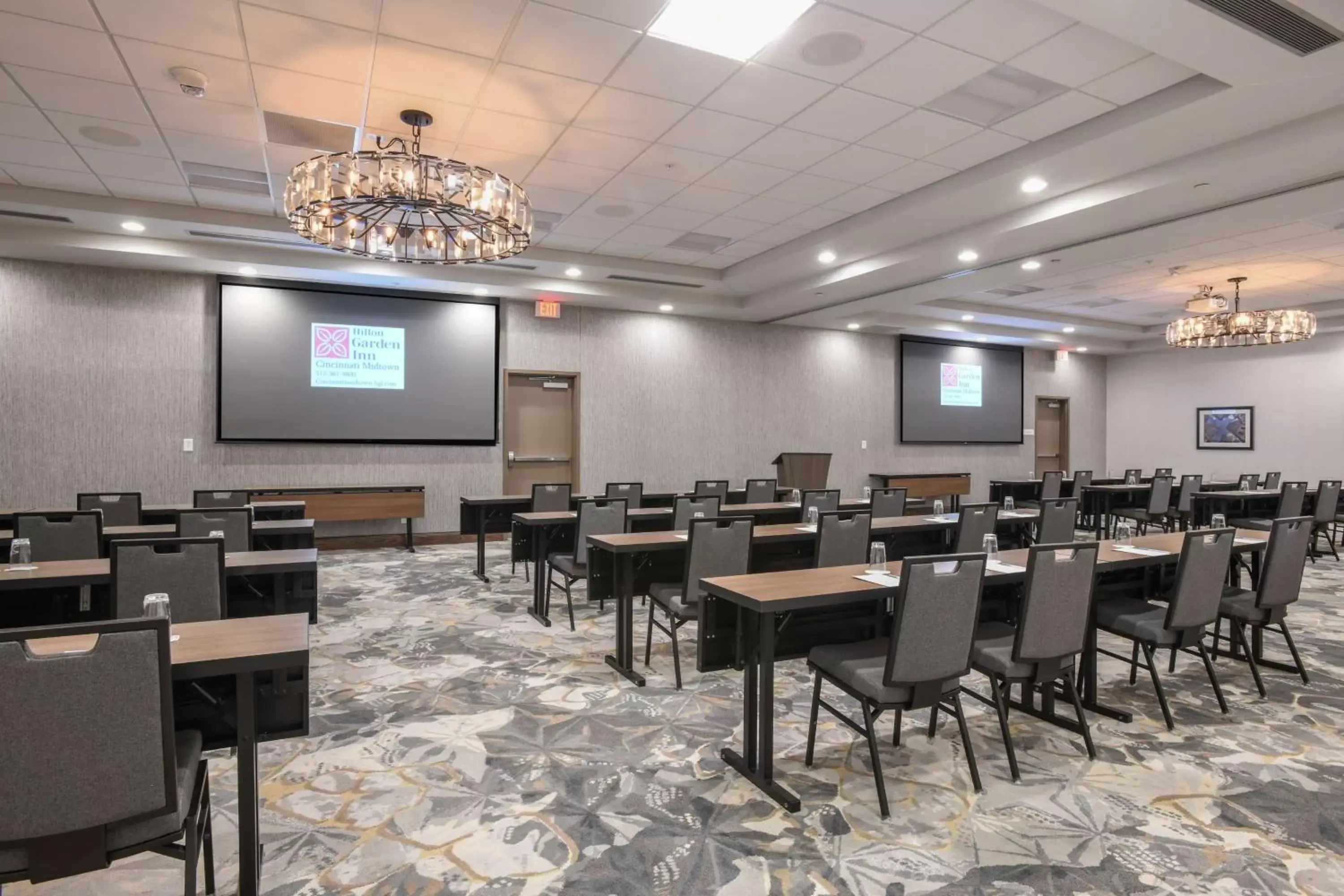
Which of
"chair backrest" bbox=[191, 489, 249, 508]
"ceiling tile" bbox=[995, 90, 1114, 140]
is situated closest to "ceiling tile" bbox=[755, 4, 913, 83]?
"ceiling tile" bbox=[995, 90, 1114, 140]

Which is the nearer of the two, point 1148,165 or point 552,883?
point 552,883

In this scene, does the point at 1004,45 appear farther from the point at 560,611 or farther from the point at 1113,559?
the point at 560,611

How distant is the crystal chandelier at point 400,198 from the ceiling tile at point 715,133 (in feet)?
3.93

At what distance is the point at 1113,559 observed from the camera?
11.9ft

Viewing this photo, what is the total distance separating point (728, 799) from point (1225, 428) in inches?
553

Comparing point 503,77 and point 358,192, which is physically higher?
point 503,77

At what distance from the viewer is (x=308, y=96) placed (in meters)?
4.57

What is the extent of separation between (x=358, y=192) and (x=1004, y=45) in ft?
11.9

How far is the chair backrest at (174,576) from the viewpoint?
3020 millimetres

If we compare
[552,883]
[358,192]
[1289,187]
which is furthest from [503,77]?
[1289,187]

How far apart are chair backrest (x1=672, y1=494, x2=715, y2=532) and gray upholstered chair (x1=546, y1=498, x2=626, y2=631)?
1.29ft

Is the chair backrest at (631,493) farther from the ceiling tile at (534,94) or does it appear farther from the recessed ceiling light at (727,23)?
the recessed ceiling light at (727,23)

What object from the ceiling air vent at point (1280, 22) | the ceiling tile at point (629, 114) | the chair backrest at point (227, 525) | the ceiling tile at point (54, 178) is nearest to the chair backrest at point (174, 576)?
the chair backrest at point (227, 525)

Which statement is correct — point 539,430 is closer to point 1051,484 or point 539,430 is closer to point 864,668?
point 1051,484
